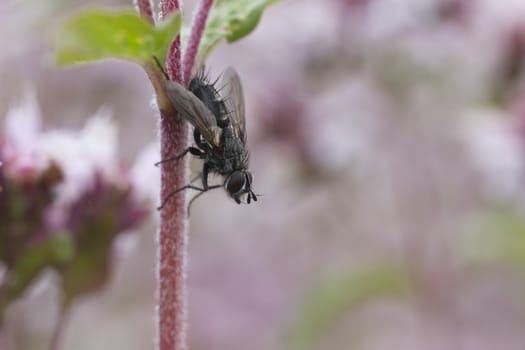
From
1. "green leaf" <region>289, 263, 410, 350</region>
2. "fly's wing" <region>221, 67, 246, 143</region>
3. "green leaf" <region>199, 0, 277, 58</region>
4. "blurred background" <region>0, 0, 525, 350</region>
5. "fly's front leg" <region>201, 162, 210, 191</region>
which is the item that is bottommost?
"fly's front leg" <region>201, 162, 210, 191</region>

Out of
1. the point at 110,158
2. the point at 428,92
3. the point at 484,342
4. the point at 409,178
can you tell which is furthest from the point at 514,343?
the point at 110,158

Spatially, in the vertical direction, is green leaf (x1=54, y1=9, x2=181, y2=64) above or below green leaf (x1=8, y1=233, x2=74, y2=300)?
below

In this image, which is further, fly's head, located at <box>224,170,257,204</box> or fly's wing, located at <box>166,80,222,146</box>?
fly's head, located at <box>224,170,257,204</box>

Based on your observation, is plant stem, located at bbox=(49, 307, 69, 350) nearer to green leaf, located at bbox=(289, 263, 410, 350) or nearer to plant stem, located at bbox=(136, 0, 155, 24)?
plant stem, located at bbox=(136, 0, 155, 24)

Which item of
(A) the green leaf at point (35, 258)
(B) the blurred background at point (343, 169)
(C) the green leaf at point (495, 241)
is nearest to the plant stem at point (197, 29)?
(A) the green leaf at point (35, 258)

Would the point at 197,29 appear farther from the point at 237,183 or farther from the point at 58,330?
the point at 58,330

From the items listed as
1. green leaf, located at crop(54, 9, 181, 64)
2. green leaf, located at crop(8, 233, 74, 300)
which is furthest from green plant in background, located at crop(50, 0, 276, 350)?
green leaf, located at crop(8, 233, 74, 300)

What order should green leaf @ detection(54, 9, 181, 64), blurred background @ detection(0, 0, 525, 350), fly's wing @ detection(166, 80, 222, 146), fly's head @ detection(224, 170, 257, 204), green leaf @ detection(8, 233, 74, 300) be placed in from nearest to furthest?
green leaf @ detection(54, 9, 181, 64) < fly's wing @ detection(166, 80, 222, 146) < fly's head @ detection(224, 170, 257, 204) < green leaf @ detection(8, 233, 74, 300) < blurred background @ detection(0, 0, 525, 350)
